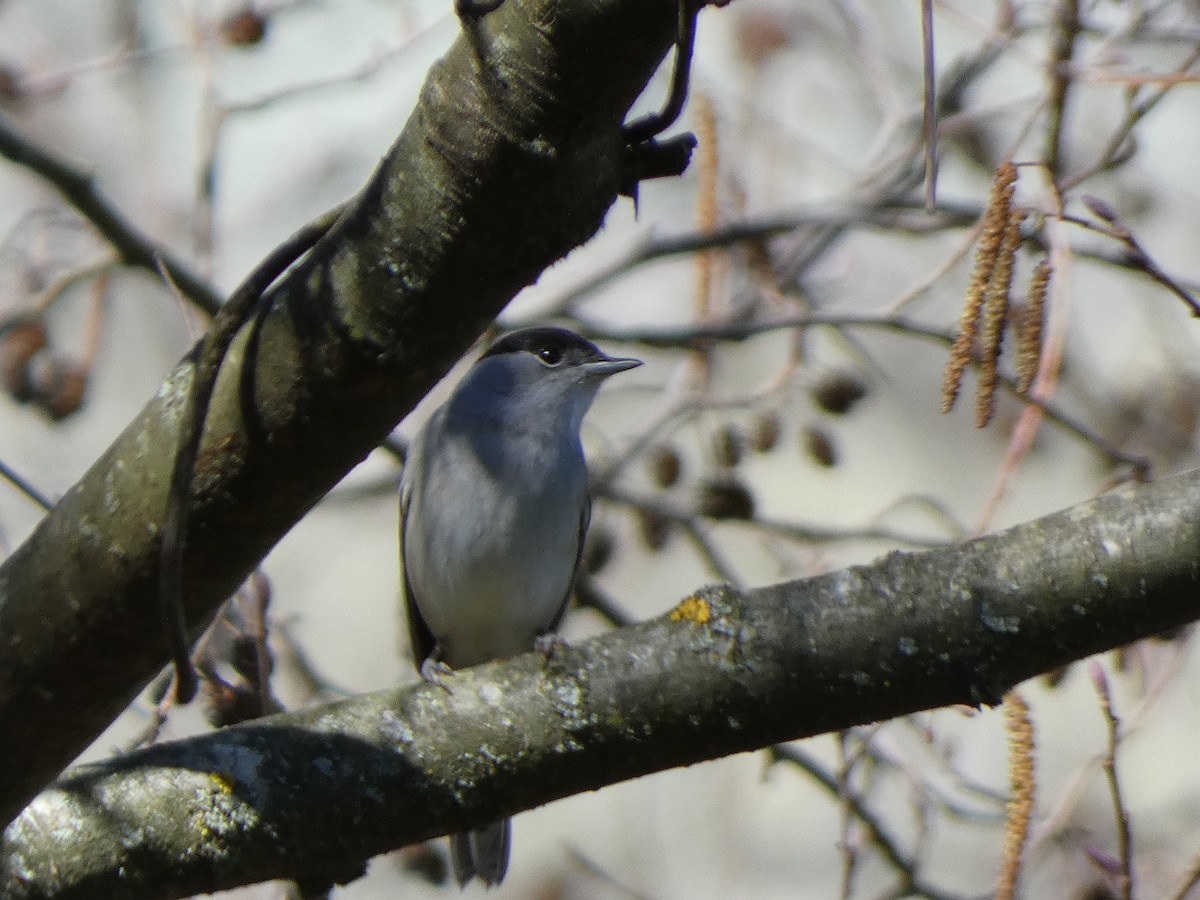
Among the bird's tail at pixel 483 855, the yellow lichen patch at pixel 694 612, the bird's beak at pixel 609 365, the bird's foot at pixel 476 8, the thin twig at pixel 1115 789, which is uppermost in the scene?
the bird's foot at pixel 476 8

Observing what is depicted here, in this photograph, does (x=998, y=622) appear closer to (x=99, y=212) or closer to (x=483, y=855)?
(x=483, y=855)

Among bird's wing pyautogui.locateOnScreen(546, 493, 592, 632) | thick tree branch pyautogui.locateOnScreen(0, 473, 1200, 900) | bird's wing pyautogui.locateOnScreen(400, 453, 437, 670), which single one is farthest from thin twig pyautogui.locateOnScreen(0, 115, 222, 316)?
thick tree branch pyautogui.locateOnScreen(0, 473, 1200, 900)

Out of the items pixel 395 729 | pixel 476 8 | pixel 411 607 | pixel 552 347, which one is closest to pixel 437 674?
pixel 395 729

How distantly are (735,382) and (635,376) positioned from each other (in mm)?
2307

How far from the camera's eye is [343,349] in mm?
1853

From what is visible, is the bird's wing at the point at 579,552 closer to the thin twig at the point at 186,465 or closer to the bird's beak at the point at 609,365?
the bird's beak at the point at 609,365

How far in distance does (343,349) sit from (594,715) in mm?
778

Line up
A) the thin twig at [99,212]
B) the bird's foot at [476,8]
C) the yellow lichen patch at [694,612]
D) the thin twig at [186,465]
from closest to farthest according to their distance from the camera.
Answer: the bird's foot at [476,8] → the thin twig at [186,465] → the yellow lichen patch at [694,612] → the thin twig at [99,212]

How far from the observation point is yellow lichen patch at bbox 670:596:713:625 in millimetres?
2223

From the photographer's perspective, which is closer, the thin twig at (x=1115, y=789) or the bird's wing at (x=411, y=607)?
Result: the thin twig at (x=1115, y=789)

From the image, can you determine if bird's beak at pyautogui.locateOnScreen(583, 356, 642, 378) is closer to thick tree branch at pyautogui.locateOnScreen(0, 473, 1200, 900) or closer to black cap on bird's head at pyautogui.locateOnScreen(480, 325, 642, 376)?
black cap on bird's head at pyautogui.locateOnScreen(480, 325, 642, 376)

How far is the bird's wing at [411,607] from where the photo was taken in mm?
4883

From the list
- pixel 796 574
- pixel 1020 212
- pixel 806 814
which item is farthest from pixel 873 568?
pixel 806 814

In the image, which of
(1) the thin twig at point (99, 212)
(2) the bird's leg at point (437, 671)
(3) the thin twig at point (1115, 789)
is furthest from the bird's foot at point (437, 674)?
(1) the thin twig at point (99, 212)
